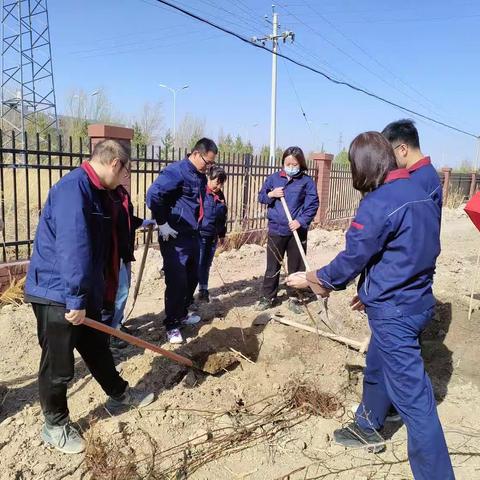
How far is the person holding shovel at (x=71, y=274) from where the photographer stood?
2.30m

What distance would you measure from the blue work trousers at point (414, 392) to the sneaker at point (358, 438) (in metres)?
0.49

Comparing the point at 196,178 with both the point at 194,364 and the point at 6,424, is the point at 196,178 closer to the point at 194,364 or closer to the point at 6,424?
the point at 194,364

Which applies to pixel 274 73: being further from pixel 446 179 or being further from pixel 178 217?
pixel 178 217

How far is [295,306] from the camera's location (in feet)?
16.5

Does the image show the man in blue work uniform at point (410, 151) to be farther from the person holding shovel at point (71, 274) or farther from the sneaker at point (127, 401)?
the sneaker at point (127, 401)

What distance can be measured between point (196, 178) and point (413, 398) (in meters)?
2.60

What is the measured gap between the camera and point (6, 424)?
2.85 metres

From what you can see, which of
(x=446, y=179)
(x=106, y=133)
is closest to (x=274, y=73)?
(x=446, y=179)

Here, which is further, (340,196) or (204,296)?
(340,196)

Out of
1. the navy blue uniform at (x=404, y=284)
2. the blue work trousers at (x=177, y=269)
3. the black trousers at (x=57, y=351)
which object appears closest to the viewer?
the navy blue uniform at (x=404, y=284)

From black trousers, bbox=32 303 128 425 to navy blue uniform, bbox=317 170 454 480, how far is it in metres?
1.55

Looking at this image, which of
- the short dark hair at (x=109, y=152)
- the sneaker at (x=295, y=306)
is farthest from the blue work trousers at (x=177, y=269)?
the short dark hair at (x=109, y=152)

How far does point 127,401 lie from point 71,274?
122 centimetres

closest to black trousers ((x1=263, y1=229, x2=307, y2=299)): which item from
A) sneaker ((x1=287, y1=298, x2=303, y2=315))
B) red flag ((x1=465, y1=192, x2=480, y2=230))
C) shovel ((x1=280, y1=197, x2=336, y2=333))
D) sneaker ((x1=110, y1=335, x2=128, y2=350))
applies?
shovel ((x1=280, y1=197, x2=336, y2=333))
